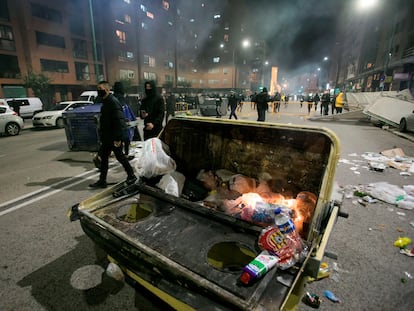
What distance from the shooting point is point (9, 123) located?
1189cm

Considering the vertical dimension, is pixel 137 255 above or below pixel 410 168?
above

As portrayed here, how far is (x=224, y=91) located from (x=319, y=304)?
68.9m

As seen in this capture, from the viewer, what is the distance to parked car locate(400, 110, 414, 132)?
10.6m

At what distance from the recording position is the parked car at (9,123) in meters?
11.6

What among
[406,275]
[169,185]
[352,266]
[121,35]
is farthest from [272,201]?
[121,35]

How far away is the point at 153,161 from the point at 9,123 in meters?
13.0

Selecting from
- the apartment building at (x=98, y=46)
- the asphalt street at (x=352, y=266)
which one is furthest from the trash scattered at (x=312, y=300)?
the apartment building at (x=98, y=46)

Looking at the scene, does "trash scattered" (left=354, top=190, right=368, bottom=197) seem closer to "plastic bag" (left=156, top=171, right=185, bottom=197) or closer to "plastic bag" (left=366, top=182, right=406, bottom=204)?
"plastic bag" (left=366, top=182, right=406, bottom=204)

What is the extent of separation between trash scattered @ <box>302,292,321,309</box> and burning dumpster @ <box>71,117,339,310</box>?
1.76ft

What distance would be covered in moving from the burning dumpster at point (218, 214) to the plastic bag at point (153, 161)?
0.16 m

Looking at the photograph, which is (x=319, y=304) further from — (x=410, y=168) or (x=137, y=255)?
(x=410, y=168)

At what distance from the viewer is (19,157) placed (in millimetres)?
7477

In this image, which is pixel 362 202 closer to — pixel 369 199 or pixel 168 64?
pixel 369 199

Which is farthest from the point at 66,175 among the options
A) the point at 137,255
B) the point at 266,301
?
the point at 266,301
